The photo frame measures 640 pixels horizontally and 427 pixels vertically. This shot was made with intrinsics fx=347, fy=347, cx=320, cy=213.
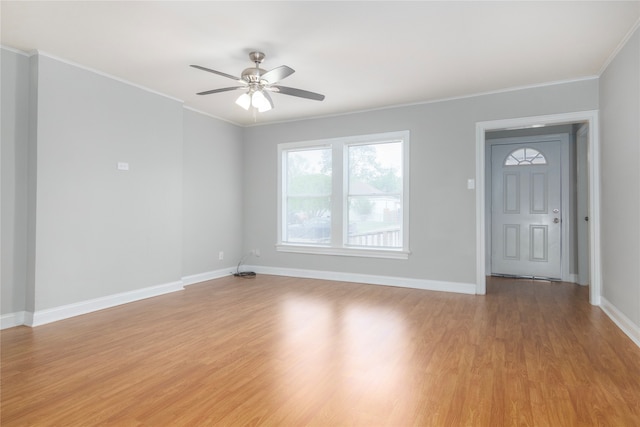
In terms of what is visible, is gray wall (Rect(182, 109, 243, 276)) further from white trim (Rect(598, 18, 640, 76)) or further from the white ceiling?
white trim (Rect(598, 18, 640, 76))

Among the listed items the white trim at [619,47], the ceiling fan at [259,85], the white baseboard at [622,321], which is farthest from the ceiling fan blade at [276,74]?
the white baseboard at [622,321]

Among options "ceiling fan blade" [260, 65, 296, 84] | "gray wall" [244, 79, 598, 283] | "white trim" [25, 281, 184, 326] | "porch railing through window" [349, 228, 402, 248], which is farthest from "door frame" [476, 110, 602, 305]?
"white trim" [25, 281, 184, 326]

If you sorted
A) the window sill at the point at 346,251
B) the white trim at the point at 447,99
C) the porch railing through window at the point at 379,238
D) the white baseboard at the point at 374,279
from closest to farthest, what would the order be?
the white trim at the point at 447,99, the white baseboard at the point at 374,279, the window sill at the point at 346,251, the porch railing through window at the point at 379,238

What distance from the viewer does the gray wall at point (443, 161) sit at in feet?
14.2

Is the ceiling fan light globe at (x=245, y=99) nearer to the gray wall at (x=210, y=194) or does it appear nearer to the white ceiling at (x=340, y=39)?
the white ceiling at (x=340, y=39)

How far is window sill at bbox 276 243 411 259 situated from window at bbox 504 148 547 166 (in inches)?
102

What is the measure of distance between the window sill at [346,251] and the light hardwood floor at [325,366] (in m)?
1.15

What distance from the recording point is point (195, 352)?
2.74 meters

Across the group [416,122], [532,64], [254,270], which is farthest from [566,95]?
[254,270]

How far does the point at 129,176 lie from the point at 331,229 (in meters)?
3.00

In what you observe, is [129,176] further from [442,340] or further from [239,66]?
[442,340]

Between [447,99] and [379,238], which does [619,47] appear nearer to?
[447,99]

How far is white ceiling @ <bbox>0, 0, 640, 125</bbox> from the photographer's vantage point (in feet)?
8.70

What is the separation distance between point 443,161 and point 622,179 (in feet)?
6.58
